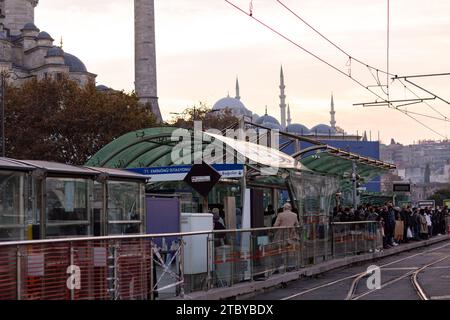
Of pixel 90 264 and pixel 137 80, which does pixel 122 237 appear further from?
pixel 137 80

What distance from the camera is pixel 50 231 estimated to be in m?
12.6

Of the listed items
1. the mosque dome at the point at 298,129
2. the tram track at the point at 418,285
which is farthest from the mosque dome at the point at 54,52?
the tram track at the point at 418,285

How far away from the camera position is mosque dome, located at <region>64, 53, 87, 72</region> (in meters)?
104

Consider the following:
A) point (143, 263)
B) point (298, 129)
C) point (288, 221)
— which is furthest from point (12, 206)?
point (298, 129)

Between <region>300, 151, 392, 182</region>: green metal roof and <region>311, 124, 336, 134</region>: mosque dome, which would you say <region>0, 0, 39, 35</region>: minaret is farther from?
<region>300, 151, 392, 182</region>: green metal roof

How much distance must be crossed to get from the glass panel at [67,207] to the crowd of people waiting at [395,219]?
13.8 m

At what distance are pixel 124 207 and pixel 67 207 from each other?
1.60 meters

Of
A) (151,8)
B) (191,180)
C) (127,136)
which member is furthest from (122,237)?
(151,8)

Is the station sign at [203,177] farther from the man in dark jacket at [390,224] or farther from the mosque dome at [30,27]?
the mosque dome at [30,27]

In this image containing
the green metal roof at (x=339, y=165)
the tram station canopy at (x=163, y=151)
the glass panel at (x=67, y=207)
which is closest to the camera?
the glass panel at (x=67, y=207)

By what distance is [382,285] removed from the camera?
1669 cm

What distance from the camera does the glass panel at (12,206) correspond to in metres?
11.7

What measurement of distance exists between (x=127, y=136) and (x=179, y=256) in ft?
38.2

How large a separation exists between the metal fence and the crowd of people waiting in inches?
323
